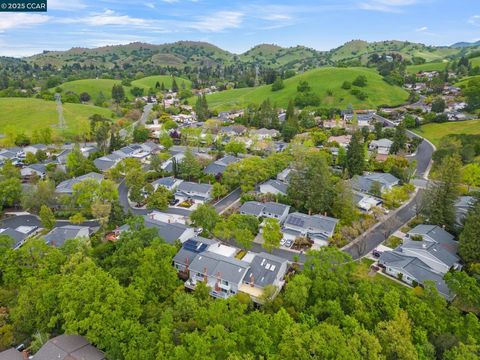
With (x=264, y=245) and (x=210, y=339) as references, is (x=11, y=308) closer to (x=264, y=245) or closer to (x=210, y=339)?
(x=210, y=339)

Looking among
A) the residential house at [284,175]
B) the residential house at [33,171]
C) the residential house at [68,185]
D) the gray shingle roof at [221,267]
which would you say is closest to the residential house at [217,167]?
the residential house at [284,175]

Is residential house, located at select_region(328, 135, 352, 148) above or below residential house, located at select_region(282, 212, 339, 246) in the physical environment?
above

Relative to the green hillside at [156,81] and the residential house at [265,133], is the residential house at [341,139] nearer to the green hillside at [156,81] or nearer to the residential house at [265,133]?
the residential house at [265,133]

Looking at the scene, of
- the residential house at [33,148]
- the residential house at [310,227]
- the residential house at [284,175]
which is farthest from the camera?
the residential house at [33,148]

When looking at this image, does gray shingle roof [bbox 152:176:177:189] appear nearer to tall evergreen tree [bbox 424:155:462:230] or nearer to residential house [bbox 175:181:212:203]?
residential house [bbox 175:181:212:203]

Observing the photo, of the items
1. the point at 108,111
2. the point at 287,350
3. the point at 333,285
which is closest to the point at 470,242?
the point at 333,285

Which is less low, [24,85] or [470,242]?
[24,85]

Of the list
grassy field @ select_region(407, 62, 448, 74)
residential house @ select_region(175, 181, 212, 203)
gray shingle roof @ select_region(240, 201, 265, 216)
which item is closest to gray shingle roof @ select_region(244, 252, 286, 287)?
gray shingle roof @ select_region(240, 201, 265, 216)
